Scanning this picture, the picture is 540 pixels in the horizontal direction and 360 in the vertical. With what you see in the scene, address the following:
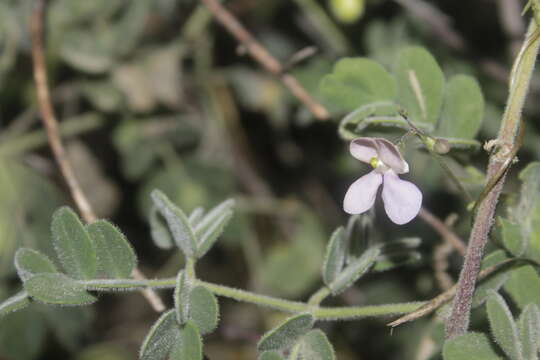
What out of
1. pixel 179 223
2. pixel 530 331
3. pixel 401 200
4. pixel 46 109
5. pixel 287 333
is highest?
pixel 46 109

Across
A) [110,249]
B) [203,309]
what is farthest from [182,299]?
[110,249]

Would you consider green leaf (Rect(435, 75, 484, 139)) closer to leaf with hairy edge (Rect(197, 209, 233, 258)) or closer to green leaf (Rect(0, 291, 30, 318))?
leaf with hairy edge (Rect(197, 209, 233, 258))

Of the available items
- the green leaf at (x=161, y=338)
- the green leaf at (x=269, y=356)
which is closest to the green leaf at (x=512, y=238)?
the green leaf at (x=269, y=356)

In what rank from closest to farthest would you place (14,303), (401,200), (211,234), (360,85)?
(401,200) → (14,303) → (211,234) → (360,85)

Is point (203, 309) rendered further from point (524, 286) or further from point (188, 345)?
point (524, 286)

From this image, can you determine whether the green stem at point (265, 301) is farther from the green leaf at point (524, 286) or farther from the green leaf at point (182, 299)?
the green leaf at point (524, 286)

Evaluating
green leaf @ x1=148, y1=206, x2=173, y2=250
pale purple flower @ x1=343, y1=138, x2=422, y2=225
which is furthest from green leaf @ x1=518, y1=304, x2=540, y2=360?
green leaf @ x1=148, y1=206, x2=173, y2=250

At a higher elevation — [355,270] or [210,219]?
[210,219]
